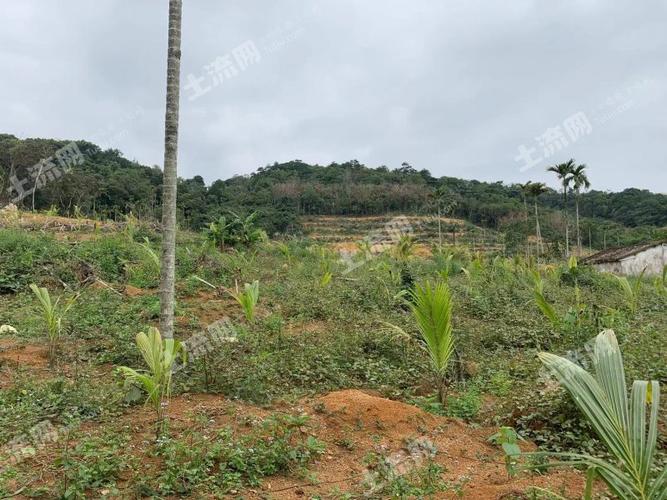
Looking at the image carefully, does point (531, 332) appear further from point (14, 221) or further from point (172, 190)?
point (14, 221)

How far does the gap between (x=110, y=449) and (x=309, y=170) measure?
6091cm

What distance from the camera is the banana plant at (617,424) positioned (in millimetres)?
1706

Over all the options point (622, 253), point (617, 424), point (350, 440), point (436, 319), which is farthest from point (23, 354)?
point (622, 253)

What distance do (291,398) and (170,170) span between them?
92.1 inches

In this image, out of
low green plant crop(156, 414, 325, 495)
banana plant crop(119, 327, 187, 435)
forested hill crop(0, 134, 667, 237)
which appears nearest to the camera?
low green plant crop(156, 414, 325, 495)

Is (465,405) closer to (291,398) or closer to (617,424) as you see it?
(291,398)

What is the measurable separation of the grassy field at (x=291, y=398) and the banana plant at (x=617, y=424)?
0.67m

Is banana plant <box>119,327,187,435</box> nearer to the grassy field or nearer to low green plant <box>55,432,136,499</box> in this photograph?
the grassy field

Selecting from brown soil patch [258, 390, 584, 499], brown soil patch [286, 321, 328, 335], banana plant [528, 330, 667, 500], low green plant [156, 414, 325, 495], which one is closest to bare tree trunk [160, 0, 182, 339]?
low green plant [156, 414, 325, 495]

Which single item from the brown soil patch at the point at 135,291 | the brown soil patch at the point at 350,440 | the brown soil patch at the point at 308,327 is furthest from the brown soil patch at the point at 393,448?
the brown soil patch at the point at 135,291

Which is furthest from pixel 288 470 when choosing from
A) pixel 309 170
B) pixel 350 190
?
pixel 309 170

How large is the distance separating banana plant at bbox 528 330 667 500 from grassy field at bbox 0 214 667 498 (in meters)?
0.67

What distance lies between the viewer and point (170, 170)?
450 centimetres

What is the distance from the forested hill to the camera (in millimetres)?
25984
